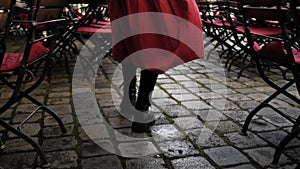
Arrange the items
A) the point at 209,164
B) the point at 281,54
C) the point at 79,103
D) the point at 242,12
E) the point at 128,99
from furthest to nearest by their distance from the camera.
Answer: the point at 79,103 < the point at 128,99 < the point at 242,12 < the point at 281,54 < the point at 209,164

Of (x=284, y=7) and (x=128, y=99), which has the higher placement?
(x=284, y=7)

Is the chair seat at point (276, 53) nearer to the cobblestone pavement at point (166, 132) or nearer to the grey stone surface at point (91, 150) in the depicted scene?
the cobblestone pavement at point (166, 132)

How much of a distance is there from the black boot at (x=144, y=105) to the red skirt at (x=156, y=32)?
0.15 m

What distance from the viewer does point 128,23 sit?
6.21ft

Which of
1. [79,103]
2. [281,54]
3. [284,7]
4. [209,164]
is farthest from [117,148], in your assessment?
[284,7]

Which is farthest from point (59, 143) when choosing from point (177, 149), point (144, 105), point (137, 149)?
point (177, 149)

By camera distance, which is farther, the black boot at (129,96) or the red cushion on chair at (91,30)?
the red cushion on chair at (91,30)

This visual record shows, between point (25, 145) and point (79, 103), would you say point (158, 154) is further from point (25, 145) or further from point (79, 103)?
point (79, 103)

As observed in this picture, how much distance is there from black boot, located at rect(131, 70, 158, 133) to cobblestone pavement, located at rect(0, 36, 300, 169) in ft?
0.21

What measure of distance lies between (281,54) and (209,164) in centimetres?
76

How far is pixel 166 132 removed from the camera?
6.96ft

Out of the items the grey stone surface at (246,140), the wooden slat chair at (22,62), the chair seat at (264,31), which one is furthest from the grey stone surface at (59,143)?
the chair seat at (264,31)

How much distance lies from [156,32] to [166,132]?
676 millimetres

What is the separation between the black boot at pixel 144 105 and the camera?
2084mm
